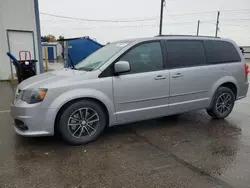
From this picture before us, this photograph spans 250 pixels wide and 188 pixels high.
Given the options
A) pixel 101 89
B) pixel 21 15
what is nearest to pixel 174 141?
pixel 101 89

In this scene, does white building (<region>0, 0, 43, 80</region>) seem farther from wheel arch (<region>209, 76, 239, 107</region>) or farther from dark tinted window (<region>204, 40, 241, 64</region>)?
wheel arch (<region>209, 76, 239, 107</region>)

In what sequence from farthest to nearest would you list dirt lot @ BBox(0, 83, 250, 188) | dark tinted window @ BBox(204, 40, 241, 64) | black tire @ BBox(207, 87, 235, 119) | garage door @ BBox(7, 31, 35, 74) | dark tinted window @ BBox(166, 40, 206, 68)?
garage door @ BBox(7, 31, 35, 74)
black tire @ BBox(207, 87, 235, 119)
dark tinted window @ BBox(204, 40, 241, 64)
dark tinted window @ BBox(166, 40, 206, 68)
dirt lot @ BBox(0, 83, 250, 188)

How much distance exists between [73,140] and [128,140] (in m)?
0.98

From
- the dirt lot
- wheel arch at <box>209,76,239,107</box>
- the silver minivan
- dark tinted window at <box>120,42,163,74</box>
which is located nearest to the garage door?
the dirt lot

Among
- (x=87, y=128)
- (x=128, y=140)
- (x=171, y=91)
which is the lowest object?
(x=128, y=140)

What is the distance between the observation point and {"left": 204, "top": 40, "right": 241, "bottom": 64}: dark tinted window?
4.93 metres

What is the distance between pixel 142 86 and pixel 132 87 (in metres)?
0.20

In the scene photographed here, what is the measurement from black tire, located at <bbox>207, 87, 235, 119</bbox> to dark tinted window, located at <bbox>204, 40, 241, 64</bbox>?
2.20 ft

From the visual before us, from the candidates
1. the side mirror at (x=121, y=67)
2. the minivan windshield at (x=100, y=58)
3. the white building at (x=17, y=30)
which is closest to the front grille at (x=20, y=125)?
the minivan windshield at (x=100, y=58)

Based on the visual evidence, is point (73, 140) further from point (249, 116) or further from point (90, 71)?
point (249, 116)

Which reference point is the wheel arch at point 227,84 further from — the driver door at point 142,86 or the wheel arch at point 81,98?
the wheel arch at point 81,98

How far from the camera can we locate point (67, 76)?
3.73 meters

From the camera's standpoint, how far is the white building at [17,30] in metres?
10.7

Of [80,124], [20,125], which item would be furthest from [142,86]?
[20,125]
